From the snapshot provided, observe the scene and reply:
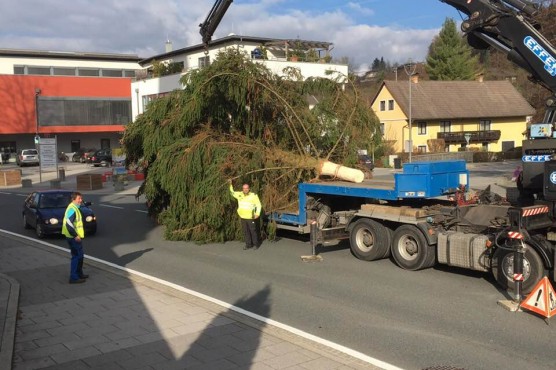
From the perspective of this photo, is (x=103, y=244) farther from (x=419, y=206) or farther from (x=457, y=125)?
(x=457, y=125)

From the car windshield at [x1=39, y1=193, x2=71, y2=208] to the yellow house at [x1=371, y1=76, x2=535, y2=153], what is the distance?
46860 mm

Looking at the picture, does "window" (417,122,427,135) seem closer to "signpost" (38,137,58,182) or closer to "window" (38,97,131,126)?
"window" (38,97,131,126)

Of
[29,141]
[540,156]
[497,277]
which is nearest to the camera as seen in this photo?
[497,277]

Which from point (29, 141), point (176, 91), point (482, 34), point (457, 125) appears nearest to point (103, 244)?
point (176, 91)

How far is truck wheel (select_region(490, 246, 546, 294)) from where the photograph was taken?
8414 mm

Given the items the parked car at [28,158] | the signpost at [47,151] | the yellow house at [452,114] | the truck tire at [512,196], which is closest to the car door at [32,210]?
the truck tire at [512,196]

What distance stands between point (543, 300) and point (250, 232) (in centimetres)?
733

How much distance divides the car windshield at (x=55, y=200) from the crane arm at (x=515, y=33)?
40.7ft

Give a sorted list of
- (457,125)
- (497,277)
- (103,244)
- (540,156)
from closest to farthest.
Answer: (497,277), (540,156), (103,244), (457,125)

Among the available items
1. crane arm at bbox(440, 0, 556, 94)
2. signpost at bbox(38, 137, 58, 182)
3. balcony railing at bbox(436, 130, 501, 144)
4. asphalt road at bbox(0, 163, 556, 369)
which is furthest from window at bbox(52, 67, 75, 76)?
crane arm at bbox(440, 0, 556, 94)

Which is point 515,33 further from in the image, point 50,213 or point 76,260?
point 50,213

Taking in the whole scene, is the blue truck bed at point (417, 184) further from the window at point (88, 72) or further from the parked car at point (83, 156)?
the window at point (88, 72)

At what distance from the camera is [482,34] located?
11.3 m

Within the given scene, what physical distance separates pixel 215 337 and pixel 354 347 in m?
1.73
